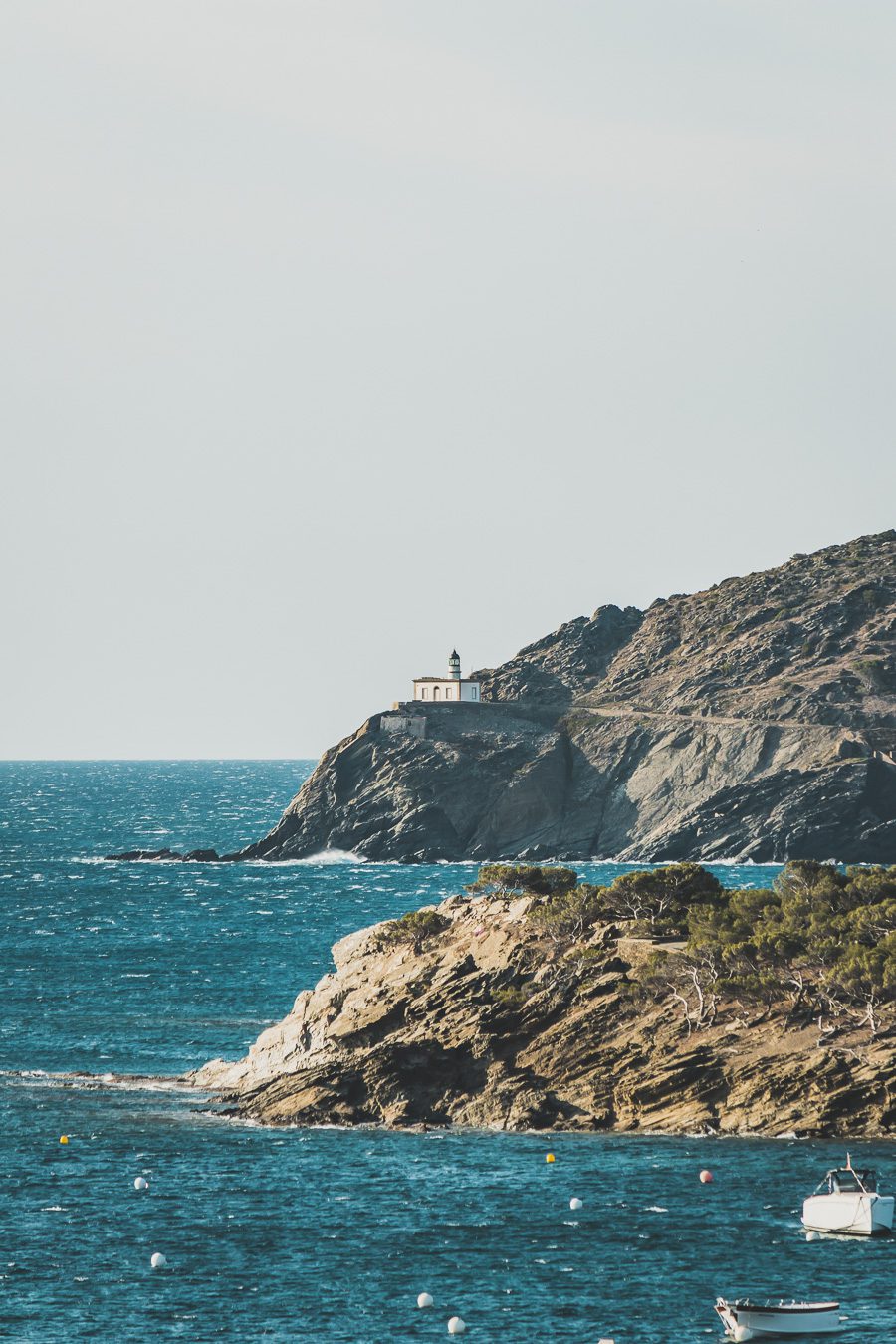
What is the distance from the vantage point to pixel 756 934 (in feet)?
282

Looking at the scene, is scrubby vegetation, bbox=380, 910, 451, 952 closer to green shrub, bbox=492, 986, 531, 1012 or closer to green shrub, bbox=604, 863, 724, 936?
green shrub, bbox=492, 986, 531, 1012

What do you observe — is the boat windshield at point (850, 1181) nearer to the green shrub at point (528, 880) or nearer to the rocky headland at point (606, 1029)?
the rocky headland at point (606, 1029)

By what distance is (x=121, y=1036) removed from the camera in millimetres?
105250

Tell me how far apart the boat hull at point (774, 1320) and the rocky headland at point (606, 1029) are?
72.4ft

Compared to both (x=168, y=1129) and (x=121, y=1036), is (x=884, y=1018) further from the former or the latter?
(x=121, y=1036)

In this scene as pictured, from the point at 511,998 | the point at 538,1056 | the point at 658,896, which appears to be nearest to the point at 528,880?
the point at 658,896

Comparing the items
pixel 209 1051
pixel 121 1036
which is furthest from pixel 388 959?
pixel 121 1036

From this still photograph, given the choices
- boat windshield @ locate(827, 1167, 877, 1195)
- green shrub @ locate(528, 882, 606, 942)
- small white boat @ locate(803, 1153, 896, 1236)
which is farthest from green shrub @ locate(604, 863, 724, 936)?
small white boat @ locate(803, 1153, 896, 1236)

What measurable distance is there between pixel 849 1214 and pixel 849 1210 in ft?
0.44

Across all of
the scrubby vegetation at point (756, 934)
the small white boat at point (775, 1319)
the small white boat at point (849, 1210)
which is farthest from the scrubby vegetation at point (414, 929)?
the small white boat at point (775, 1319)

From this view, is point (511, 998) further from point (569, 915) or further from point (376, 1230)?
point (376, 1230)

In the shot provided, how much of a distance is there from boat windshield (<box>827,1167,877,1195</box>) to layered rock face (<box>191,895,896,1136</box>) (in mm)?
10881

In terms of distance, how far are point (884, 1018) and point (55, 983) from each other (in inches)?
2587

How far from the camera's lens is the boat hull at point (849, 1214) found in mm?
63312
